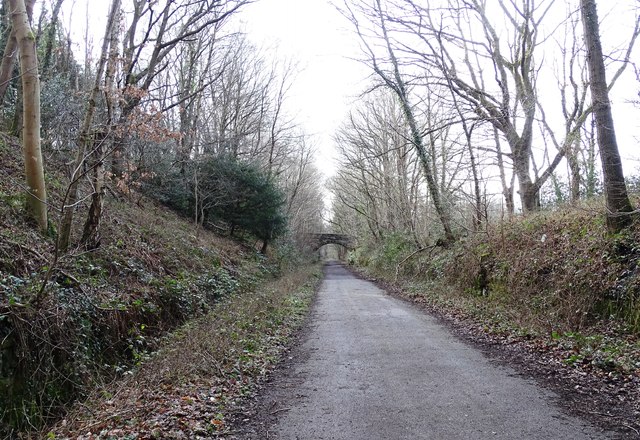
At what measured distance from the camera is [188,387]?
5.50 metres

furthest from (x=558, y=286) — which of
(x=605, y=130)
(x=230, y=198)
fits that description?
(x=230, y=198)

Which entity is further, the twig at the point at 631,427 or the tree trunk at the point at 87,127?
the tree trunk at the point at 87,127

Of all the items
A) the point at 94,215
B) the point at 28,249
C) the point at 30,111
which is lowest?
the point at 28,249

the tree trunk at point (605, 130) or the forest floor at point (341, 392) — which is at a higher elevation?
the tree trunk at point (605, 130)

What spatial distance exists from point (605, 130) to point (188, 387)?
9.03m

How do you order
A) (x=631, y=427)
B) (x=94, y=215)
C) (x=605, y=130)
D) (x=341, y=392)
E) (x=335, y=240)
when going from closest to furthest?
(x=631, y=427), (x=341, y=392), (x=605, y=130), (x=94, y=215), (x=335, y=240)

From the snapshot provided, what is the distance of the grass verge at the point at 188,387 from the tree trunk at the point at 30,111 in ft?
13.0

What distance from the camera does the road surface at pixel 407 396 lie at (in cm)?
428

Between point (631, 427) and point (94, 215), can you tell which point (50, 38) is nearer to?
point (94, 215)

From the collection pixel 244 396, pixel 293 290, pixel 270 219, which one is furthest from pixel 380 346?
pixel 270 219

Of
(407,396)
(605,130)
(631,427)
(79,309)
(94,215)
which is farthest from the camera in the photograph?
(94,215)

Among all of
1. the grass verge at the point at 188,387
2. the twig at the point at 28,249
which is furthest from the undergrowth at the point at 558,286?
the twig at the point at 28,249

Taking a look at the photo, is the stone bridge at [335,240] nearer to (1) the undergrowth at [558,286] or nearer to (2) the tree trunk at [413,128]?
(2) the tree trunk at [413,128]

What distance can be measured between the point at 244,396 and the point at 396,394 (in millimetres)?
1900
